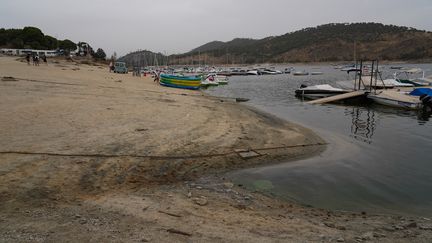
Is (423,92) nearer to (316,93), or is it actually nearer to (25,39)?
(316,93)

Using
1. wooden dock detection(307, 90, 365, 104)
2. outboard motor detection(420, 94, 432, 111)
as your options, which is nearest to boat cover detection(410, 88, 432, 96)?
outboard motor detection(420, 94, 432, 111)

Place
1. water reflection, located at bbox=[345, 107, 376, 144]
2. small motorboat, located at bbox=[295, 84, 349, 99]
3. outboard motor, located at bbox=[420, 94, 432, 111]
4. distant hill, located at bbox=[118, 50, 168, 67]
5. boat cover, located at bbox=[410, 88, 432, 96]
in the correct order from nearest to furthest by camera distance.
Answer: water reflection, located at bbox=[345, 107, 376, 144] < outboard motor, located at bbox=[420, 94, 432, 111] < boat cover, located at bbox=[410, 88, 432, 96] < small motorboat, located at bbox=[295, 84, 349, 99] < distant hill, located at bbox=[118, 50, 168, 67]

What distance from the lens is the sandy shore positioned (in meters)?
5.28

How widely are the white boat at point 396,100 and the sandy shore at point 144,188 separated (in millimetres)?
16380

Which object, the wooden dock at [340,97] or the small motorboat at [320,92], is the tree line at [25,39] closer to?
the small motorboat at [320,92]

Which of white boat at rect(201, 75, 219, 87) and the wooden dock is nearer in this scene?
the wooden dock

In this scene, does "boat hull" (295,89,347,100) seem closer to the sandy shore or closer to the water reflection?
the water reflection

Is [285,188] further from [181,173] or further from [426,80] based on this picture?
[426,80]

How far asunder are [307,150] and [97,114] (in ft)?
28.2

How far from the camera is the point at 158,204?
6414 mm

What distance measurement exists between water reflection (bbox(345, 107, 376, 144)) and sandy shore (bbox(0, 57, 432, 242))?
4.40m

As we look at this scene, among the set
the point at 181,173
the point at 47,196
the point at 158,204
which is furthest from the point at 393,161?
the point at 47,196

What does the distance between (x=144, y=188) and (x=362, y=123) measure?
16.9 m

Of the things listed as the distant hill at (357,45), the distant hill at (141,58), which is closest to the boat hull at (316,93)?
the distant hill at (141,58)
